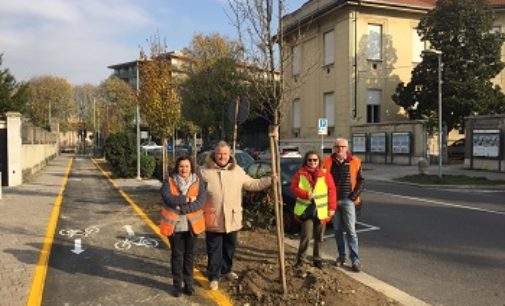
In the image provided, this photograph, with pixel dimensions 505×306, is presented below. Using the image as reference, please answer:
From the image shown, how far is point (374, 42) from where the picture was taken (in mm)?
37375

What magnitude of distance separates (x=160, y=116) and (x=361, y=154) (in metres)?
20.7

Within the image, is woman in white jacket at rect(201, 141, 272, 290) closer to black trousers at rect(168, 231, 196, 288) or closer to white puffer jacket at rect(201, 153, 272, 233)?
white puffer jacket at rect(201, 153, 272, 233)

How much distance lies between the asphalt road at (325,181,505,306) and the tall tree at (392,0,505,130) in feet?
58.9

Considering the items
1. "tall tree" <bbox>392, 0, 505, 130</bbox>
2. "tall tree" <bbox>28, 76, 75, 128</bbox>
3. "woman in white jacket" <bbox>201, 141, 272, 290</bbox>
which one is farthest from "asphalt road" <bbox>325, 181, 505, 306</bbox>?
"tall tree" <bbox>28, 76, 75, 128</bbox>

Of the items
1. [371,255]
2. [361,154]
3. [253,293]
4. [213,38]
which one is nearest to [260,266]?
[253,293]

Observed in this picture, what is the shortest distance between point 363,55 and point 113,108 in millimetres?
38135

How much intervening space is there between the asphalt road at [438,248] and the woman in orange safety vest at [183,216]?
2.52 m

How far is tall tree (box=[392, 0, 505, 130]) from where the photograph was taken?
3138 cm

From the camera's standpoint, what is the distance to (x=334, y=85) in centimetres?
3841

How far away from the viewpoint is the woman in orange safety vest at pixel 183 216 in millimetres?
5637

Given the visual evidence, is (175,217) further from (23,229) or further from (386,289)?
(23,229)

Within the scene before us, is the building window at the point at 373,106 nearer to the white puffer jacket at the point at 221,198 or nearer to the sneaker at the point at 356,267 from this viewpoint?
the sneaker at the point at 356,267

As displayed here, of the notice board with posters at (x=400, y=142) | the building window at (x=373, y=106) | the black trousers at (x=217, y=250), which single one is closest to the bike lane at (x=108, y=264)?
the black trousers at (x=217, y=250)

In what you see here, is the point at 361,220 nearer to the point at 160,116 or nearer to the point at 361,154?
the point at 160,116
